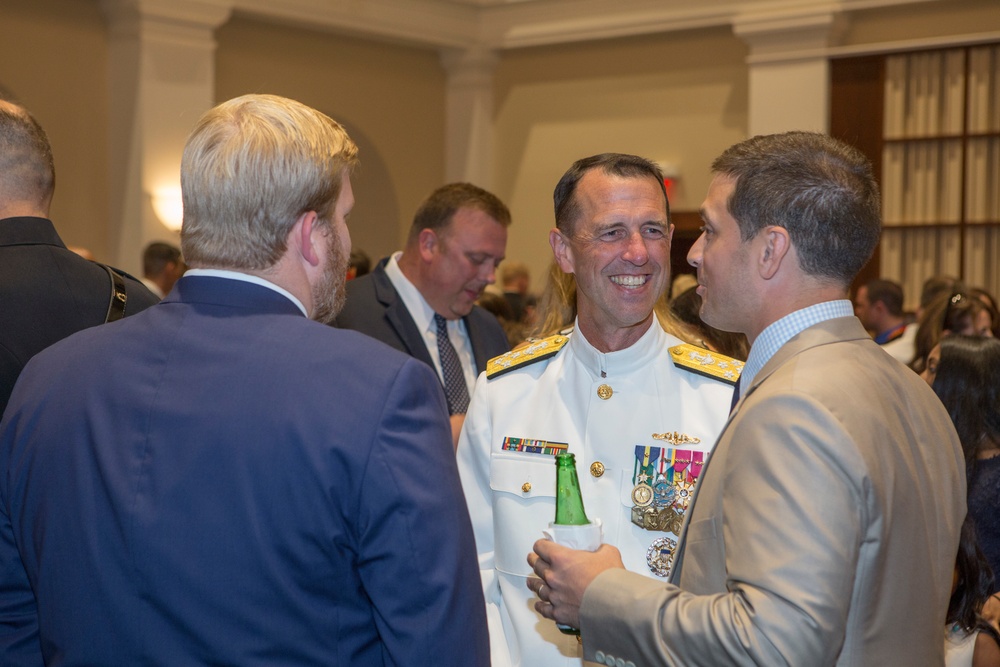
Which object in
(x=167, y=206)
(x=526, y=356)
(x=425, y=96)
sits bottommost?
(x=526, y=356)

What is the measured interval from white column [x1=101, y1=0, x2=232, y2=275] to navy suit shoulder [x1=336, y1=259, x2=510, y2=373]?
4874 mm

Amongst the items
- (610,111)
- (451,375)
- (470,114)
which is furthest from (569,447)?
(470,114)

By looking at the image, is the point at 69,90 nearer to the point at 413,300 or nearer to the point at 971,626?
the point at 413,300

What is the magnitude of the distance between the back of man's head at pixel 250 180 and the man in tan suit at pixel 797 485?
633 millimetres

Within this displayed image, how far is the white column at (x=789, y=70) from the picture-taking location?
8.77m

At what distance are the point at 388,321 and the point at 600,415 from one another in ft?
5.94

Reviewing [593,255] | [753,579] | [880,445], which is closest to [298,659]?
[753,579]

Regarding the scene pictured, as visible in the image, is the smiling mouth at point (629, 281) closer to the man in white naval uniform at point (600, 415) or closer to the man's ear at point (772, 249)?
the man in white naval uniform at point (600, 415)

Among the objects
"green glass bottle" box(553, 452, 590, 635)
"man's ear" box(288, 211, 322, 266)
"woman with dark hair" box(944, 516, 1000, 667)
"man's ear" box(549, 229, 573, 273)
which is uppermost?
"man's ear" box(549, 229, 573, 273)

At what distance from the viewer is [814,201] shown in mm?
1545

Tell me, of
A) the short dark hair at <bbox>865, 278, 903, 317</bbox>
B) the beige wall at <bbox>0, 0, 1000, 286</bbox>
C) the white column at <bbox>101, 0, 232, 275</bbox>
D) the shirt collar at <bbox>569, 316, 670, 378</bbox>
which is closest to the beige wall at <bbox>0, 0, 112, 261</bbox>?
the beige wall at <bbox>0, 0, 1000, 286</bbox>

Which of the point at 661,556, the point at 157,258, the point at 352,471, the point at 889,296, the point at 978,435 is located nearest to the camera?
the point at 352,471

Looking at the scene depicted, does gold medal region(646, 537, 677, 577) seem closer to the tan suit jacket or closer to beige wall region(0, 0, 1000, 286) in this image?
the tan suit jacket

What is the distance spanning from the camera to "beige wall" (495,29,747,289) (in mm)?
9656
